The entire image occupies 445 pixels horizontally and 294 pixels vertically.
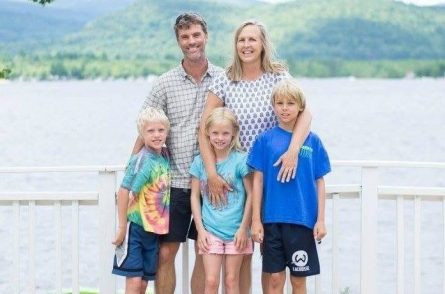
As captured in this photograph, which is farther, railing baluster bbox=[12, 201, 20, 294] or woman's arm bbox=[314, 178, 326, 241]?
railing baluster bbox=[12, 201, 20, 294]

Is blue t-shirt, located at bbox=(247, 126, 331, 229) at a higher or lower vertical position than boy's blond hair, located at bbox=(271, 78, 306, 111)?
lower

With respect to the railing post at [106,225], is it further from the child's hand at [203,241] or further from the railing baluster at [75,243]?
the child's hand at [203,241]

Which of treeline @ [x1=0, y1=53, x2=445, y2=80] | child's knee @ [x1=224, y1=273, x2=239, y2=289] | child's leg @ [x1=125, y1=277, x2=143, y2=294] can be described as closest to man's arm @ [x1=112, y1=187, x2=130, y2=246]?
child's leg @ [x1=125, y1=277, x2=143, y2=294]

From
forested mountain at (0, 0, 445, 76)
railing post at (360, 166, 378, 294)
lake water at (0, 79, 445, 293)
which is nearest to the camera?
→ railing post at (360, 166, 378, 294)

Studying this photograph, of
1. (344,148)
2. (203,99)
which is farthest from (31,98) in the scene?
(203,99)

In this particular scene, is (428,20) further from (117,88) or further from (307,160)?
(307,160)

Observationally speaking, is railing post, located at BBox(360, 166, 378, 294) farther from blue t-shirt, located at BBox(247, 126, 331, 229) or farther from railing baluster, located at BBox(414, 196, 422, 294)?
Result: blue t-shirt, located at BBox(247, 126, 331, 229)

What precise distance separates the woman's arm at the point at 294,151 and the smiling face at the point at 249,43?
1.08ft

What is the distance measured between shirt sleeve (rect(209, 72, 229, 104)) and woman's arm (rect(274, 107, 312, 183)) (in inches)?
13.8

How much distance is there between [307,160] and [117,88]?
225ft

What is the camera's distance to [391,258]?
50.9 ft

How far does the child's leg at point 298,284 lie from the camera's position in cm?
414

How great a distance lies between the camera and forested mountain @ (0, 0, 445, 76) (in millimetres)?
66750

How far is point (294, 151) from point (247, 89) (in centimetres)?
36
